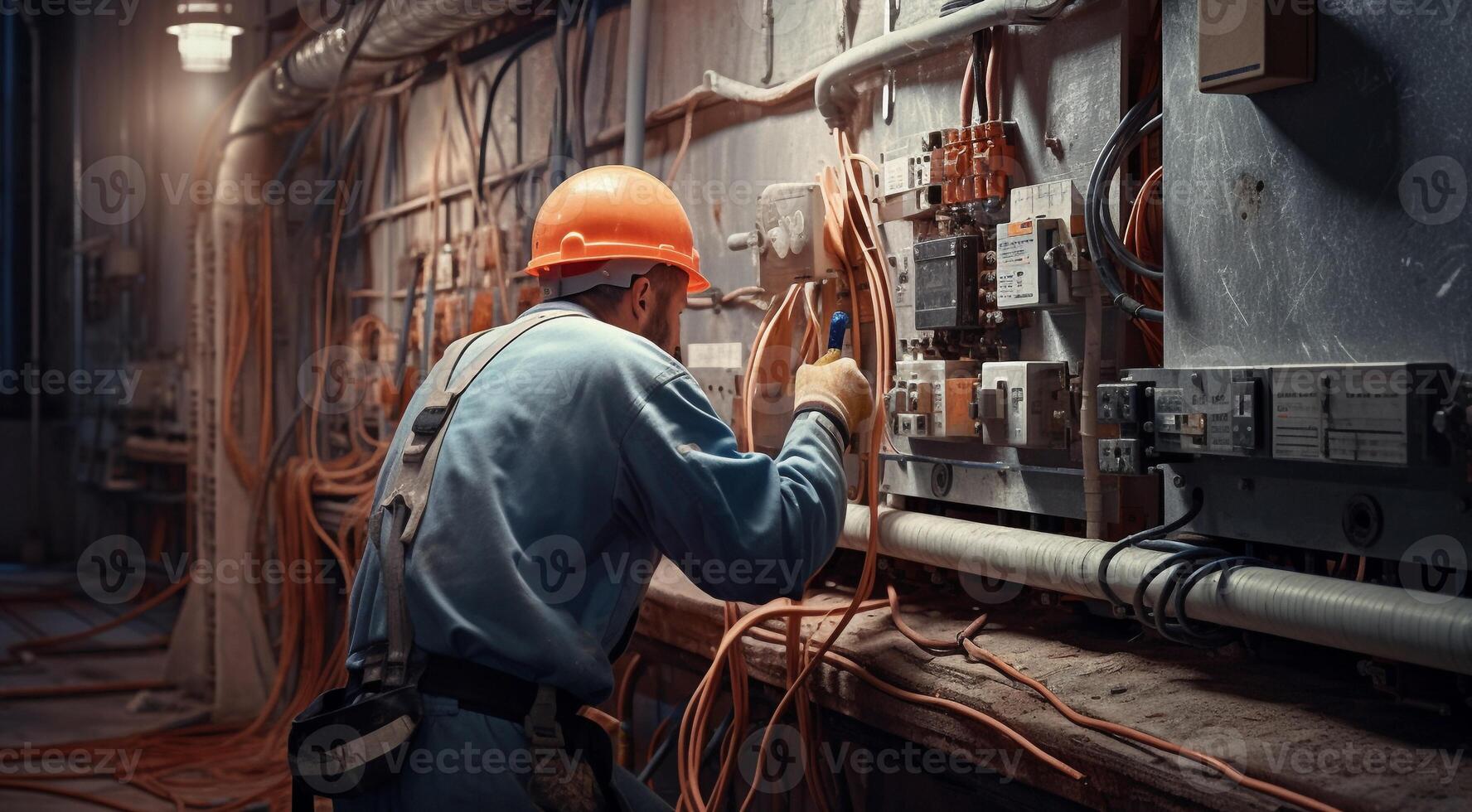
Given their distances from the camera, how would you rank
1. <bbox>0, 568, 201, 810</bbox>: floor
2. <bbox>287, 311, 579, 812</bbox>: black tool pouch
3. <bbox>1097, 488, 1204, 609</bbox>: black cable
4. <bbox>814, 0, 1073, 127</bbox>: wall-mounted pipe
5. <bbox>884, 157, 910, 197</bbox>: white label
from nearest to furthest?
<bbox>287, 311, 579, 812</bbox>: black tool pouch < <bbox>1097, 488, 1204, 609</bbox>: black cable < <bbox>814, 0, 1073, 127</bbox>: wall-mounted pipe < <bbox>884, 157, 910, 197</bbox>: white label < <bbox>0, 568, 201, 810</bbox>: floor

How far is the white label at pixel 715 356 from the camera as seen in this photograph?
357 cm

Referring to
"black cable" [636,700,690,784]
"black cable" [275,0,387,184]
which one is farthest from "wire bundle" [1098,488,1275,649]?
"black cable" [275,0,387,184]

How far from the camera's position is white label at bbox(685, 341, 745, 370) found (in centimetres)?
357

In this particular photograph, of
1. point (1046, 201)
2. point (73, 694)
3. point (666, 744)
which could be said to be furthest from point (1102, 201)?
point (73, 694)

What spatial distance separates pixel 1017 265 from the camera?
7.89 feet

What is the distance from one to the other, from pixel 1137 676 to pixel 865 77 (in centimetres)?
158

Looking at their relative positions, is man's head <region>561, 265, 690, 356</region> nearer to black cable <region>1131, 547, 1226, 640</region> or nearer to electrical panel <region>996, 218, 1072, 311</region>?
electrical panel <region>996, 218, 1072, 311</region>

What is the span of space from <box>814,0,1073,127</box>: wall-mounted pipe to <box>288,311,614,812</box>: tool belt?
1351 mm

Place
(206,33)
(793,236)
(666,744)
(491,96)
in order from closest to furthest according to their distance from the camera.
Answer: (793,236) → (666,744) → (491,96) → (206,33)

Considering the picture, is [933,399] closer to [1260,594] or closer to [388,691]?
[1260,594]

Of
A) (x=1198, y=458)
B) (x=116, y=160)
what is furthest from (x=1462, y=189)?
(x=116, y=160)

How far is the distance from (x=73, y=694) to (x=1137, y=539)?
5918mm

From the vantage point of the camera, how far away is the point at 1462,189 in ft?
5.28

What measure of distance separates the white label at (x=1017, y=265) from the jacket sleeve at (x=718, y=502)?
617mm
